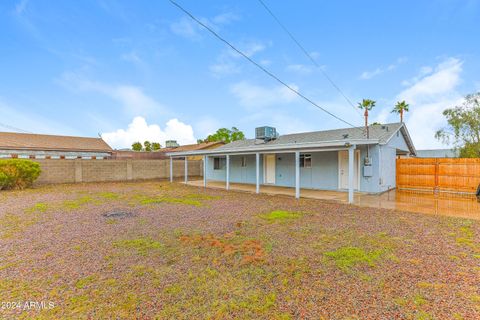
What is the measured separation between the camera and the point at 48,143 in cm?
2322

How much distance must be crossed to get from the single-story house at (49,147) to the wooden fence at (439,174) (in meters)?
26.9

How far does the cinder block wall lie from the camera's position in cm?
1555

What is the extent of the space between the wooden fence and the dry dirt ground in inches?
243

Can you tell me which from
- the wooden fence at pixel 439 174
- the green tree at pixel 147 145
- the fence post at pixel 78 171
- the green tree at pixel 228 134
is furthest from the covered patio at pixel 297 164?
the green tree at pixel 147 145

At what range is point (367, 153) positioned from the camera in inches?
430

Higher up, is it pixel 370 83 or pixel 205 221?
pixel 370 83

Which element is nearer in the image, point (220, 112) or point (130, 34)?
point (130, 34)

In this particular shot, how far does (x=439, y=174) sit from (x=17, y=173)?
70.8 ft

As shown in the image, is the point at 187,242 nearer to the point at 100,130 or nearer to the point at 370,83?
the point at 370,83

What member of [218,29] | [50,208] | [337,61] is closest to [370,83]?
[337,61]

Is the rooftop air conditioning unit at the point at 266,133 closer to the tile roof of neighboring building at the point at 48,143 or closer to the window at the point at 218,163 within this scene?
the window at the point at 218,163

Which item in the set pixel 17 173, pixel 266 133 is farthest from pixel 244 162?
pixel 17 173

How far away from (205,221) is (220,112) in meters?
15.3

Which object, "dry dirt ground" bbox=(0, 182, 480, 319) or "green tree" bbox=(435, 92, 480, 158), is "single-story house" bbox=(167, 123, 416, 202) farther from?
"green tree" bbox=(435, 92, 480, 158)
